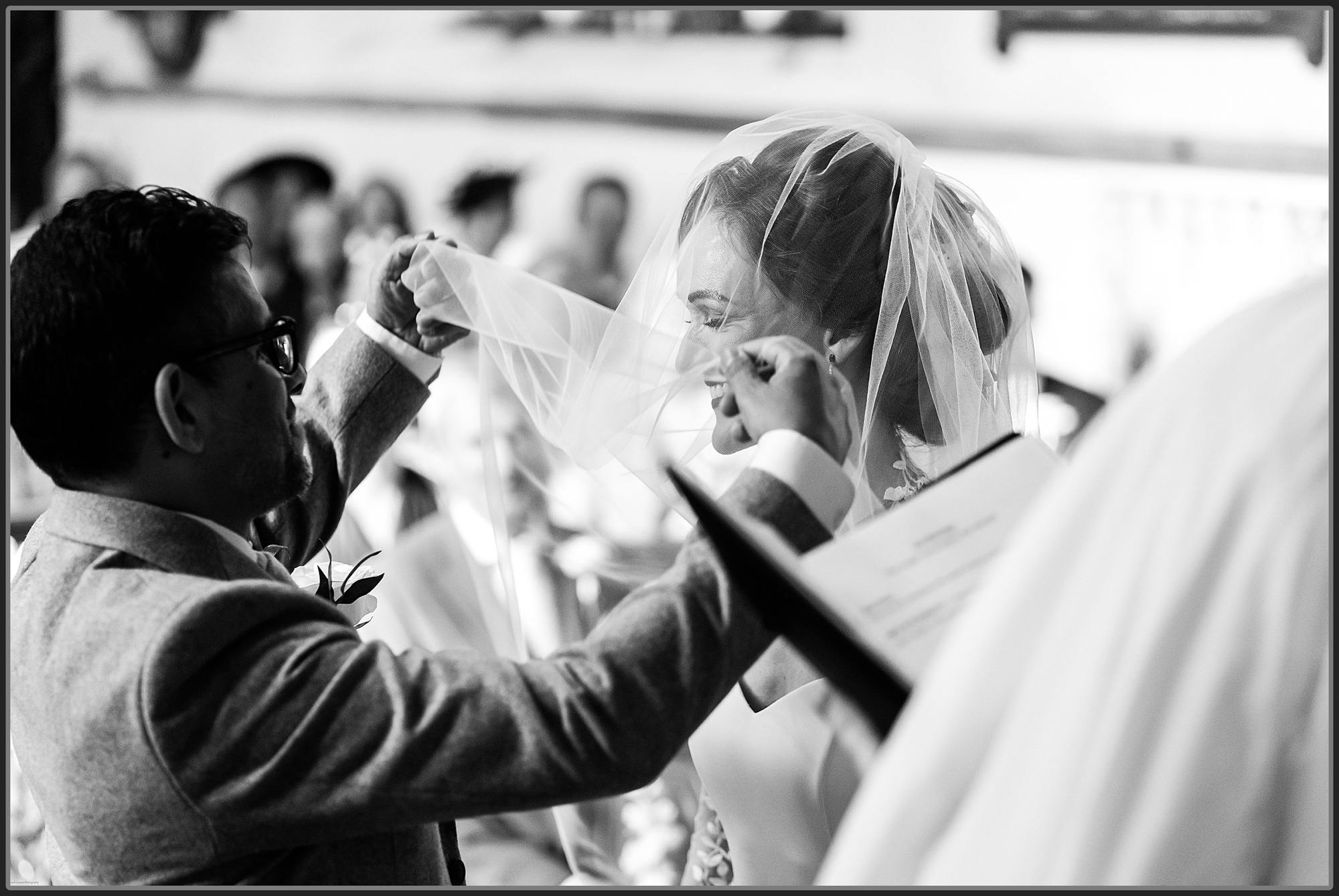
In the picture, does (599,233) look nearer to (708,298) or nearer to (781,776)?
(708,298)

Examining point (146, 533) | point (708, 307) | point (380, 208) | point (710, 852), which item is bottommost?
point (710, 852)

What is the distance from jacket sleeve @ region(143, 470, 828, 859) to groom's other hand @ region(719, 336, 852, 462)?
81mm

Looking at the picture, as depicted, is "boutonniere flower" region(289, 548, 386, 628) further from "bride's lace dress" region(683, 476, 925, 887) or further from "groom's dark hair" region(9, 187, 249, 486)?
"bride's lace dress" region(683, 476, 925, 887)

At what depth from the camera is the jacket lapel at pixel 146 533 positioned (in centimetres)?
134

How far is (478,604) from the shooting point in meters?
4.00

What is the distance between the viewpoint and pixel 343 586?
1.73 meters


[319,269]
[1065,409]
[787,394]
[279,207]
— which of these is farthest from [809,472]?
[279,207]

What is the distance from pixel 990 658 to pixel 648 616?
1.22ft

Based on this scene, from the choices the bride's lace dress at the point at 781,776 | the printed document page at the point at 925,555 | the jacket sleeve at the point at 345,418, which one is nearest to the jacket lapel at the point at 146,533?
the jacket sleeve at the point at 345,418

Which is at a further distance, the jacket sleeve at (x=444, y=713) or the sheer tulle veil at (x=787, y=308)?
the sheer tulle veil at (x=787, y=308)

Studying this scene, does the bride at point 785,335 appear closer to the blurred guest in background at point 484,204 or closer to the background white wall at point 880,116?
the background white wall at point 880,116

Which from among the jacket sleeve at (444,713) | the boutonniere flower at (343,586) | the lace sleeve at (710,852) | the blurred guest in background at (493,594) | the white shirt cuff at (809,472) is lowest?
the blurred guest in background at (493,594)

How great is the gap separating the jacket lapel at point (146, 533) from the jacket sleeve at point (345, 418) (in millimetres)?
543

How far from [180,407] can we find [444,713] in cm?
45
